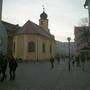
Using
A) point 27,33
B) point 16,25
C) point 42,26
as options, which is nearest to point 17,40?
point 27,33

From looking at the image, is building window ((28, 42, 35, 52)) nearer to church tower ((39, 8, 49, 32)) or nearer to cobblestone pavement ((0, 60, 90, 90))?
church tower ((39, 8, 49, 32))

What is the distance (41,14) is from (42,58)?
18.8 meters

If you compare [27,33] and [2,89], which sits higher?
[27,33]

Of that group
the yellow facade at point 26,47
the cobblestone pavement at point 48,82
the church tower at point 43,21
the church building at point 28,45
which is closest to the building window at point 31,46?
the church building at point 28,45

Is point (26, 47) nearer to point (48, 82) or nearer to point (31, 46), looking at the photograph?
point (31, 46)

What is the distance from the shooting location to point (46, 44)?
6512 centimetres

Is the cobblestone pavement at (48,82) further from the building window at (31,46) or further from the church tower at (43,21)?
the church tower at (43,21)

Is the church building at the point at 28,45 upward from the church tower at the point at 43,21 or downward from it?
downward

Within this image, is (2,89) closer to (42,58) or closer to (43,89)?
(43,89)

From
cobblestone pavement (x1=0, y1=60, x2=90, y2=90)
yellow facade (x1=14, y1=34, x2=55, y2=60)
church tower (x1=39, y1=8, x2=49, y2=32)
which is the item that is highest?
church tower (x1=39, y1=8, x2=49, y2=32)

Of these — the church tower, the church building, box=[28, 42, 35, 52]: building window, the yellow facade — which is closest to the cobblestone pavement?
the yellow facade

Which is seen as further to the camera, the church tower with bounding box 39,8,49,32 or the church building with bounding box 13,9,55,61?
the church tower with bounding box 39,8,49,32

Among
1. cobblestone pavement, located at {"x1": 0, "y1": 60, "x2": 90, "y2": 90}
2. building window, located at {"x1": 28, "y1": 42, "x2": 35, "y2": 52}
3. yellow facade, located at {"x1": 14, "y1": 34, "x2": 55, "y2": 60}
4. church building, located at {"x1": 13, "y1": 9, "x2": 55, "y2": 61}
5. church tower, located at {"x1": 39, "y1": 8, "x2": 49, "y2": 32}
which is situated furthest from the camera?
church tower, located at {"x1": 39, "y1": 8, "x2": 49, "y2": 32}

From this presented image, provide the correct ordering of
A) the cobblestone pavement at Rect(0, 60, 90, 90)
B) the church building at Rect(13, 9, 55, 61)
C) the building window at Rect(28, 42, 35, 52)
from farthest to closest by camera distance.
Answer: the building window at Rect(28, 42, 35, 52) < the church building at Rect(13, 9, 55, 61) < the cobblestone pavement at Rect(0, 60, 90, 90)
